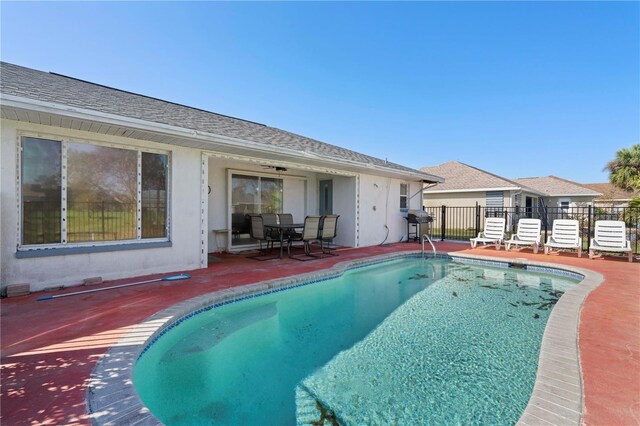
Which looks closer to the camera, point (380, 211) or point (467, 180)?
point (380, 211)

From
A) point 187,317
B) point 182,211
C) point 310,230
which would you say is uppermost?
point 182,211

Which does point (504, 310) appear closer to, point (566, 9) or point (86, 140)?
point (86, 140)

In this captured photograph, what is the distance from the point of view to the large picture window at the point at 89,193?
199 inches

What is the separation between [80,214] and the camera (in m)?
5.50

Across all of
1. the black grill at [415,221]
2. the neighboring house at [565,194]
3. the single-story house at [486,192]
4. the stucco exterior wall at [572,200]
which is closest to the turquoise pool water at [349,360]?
the black grill at [415,221]

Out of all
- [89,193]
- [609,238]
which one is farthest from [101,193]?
[609,238]

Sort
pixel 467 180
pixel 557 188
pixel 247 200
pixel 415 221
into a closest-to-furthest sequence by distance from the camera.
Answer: pixel 247 200 < pixel 415 221 < pixel 467 180 < pixel 557 188

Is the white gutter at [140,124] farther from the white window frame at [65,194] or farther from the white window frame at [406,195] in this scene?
the white window frame at [406,195]

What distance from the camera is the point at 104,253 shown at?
5.75 m

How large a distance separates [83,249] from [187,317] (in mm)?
2875

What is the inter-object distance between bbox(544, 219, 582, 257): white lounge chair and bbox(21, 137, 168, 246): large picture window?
459 inches

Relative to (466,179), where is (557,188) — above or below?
below

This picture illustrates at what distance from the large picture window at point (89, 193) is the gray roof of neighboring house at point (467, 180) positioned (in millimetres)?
18684

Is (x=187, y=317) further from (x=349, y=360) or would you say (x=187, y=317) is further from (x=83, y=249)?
(x=83, y=249)
